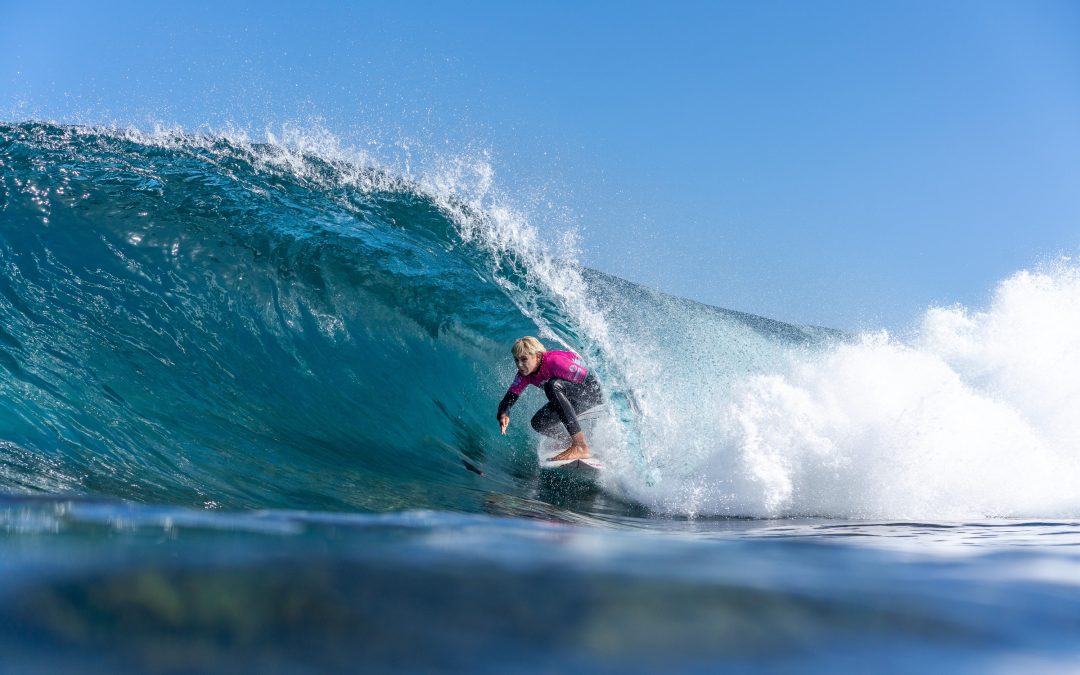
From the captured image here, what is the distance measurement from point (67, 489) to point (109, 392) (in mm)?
2116

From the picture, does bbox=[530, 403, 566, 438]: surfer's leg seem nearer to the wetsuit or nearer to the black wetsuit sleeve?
the wetsuit

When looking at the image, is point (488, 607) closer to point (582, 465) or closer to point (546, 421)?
point (582, 465)

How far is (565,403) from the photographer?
6.88 metres

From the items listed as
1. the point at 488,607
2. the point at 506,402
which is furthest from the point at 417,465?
the point at 488,607

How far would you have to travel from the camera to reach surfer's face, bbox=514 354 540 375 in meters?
6.73

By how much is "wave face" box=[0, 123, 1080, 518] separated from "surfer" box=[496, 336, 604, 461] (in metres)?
0.46

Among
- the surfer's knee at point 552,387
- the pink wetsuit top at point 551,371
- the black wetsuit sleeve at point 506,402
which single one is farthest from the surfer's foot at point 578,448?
the black wetsuit sleeve at point 506,402

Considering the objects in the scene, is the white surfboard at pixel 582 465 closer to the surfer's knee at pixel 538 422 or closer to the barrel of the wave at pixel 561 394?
the barrel of the wave at pixel 561 394

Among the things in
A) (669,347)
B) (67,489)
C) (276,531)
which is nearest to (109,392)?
(67,489)

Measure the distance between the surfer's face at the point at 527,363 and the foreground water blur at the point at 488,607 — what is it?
473cm

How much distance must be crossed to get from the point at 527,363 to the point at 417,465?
54.2 inches

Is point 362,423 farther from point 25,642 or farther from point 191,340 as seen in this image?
point 25,642

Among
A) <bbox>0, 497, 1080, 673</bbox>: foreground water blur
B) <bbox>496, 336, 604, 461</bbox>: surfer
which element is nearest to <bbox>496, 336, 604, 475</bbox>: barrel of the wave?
<bbox>496, 336, 604, 461</bbox>: surfer

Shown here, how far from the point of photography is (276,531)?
203 centimetres
